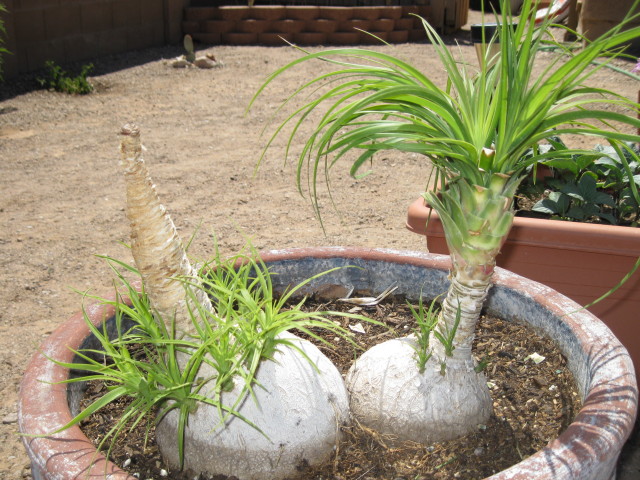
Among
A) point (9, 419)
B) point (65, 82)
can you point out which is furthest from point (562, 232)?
point (65, 82)

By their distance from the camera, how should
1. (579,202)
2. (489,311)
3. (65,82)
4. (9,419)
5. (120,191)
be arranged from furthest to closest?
(65,82) < (120,191) < (579,202) < (9,419) < (489,311)

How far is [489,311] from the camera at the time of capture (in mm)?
1742

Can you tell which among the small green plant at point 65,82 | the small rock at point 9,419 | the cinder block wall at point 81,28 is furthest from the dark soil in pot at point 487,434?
the cinder block wall at point 81,28

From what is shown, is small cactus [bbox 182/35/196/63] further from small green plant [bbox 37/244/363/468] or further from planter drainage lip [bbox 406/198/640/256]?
small green plant [bbox 37/244/363/468]

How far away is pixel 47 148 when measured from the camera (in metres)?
4.73

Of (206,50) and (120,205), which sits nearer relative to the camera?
(120,205)

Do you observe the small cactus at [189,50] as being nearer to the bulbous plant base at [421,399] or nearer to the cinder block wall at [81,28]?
the cinder block wall at [81,28]

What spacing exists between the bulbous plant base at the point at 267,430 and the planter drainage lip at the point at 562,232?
805mm

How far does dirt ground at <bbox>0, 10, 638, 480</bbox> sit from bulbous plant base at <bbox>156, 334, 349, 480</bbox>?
845 mm

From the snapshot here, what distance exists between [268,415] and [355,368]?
29 centimetres

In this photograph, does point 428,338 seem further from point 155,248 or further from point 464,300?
point 155,248

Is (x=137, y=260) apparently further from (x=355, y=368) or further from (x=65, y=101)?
(x=65, y=101)

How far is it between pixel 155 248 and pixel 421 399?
0.61 m

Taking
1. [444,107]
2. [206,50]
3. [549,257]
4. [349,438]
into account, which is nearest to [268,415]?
[349,438]
